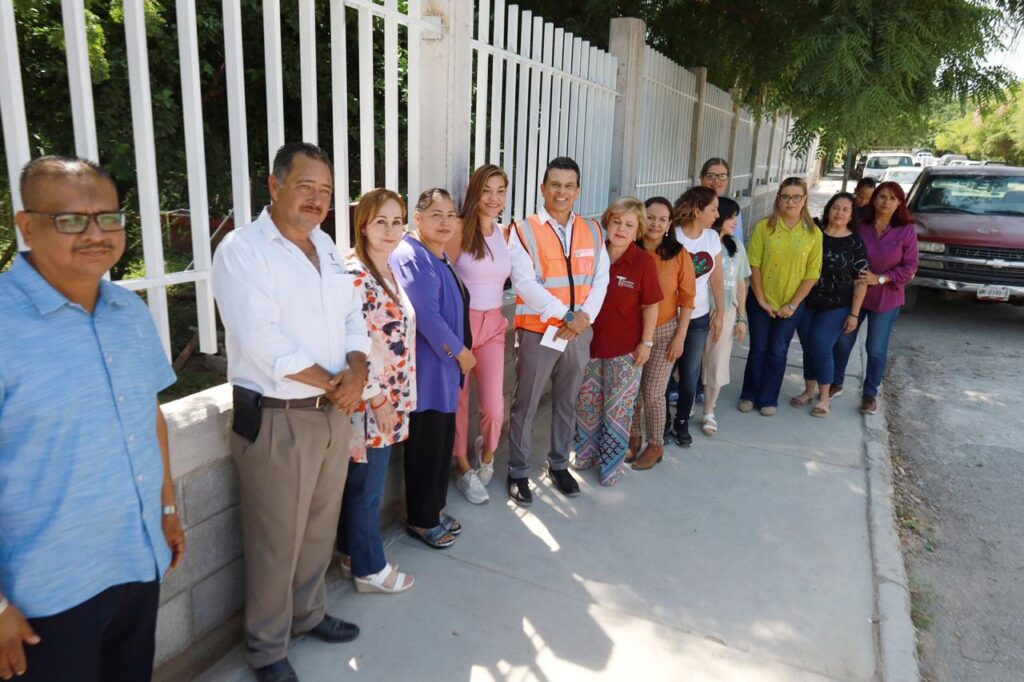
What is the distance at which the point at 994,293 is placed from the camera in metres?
8.26

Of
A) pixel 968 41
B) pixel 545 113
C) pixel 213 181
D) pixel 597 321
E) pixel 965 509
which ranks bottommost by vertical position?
pixel 965 509

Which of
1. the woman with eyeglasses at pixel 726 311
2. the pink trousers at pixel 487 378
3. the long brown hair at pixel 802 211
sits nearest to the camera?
the pink trousers at pixel 487 378

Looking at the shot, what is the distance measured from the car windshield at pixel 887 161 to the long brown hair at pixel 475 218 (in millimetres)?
28693

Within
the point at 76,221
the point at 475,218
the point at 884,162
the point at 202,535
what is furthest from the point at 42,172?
the point at 884,162

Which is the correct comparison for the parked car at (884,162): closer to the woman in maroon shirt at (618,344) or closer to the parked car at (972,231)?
the parked car at (972,231)

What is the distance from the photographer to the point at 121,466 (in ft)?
5.62

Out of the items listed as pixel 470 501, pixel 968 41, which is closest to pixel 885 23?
→ pixel 968 41

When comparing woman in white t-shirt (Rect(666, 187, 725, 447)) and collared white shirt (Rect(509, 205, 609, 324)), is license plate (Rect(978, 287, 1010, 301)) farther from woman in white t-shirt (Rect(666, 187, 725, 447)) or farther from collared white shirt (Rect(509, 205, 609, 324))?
collared white shirt (Rect(509, 205, 609, 324))

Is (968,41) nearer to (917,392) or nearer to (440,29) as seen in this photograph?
(917,392)

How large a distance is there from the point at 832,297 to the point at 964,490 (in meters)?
1.52

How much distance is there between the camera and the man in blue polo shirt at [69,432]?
156cm

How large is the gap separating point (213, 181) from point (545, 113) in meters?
3.19

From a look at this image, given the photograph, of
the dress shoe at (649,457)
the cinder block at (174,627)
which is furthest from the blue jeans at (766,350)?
the cinder block at (174,627)

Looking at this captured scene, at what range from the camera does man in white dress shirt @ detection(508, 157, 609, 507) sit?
3.77m
